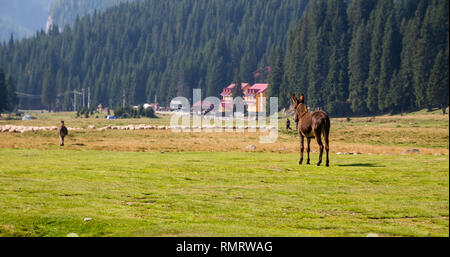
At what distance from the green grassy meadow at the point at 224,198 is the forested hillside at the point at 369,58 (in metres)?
85.6

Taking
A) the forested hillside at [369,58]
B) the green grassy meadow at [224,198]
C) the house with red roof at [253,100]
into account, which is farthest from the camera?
the house with red roof at [253,100]

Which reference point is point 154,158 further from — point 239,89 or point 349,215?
point 239,89

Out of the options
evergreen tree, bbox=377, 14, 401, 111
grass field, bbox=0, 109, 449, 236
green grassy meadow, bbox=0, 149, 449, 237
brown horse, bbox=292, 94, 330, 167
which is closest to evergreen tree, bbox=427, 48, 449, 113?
evergreen tree, bbox=377, 14, 401, 111

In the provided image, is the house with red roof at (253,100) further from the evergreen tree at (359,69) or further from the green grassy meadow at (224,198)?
the green grassy meadow at (224,198)

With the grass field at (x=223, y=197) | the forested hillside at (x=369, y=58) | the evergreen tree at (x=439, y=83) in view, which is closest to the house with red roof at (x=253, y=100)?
the forested hillside at (x=369, y=58)

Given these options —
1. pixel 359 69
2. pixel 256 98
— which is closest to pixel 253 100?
pixel 256 98

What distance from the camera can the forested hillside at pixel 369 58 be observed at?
11400cm

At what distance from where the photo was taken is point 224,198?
19109mm

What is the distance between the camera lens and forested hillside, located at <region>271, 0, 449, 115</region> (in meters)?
114

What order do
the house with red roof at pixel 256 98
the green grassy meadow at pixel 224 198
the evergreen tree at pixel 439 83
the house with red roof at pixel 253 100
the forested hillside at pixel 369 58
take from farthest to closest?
the house with red roof at pixel 253 100 < the house with red roof at pixel 256 98 < the forested hillside at pixel 369 58 < the evergreen tree at pixel 439 83 < the green grassy meadow at pixel 224 198

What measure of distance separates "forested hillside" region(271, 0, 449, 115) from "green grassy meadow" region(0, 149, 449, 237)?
281 ft

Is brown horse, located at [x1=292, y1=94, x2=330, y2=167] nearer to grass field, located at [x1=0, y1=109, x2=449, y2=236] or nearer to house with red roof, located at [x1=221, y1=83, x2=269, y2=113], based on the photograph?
grass field, located at [x1=0, y1=109, x2=449, y2=236]
